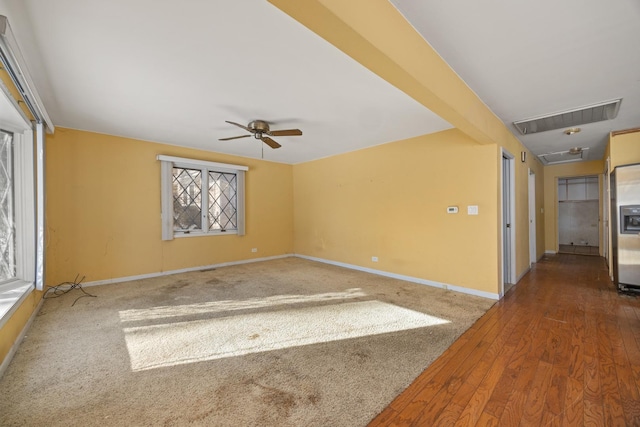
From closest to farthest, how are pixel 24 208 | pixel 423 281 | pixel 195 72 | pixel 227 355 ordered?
pixel 227 355 < pixel 195 72 < pixel 24 208 < pixel 423 281

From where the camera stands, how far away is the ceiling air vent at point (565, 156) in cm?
503

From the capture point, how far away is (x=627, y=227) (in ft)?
11.1

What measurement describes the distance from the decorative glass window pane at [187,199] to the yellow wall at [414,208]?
2.46 meters

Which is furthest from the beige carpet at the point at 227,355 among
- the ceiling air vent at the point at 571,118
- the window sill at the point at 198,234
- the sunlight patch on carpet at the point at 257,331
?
the ceiling air vent at the point at 571,118

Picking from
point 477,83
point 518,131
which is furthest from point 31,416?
point 518,131

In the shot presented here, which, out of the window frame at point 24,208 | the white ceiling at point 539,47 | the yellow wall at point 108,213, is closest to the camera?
the white ceiling at point 539,47

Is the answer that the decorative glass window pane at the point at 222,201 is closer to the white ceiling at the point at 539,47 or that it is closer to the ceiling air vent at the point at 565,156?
the white ceiling at the point at 539,47

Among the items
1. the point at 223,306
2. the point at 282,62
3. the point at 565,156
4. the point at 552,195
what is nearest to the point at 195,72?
the point at 282,62

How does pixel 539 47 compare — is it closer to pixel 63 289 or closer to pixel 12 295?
pixel 12 295

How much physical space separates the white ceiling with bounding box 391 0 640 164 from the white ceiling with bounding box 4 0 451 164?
0.65 meters

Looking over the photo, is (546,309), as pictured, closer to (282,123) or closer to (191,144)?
(282,123)

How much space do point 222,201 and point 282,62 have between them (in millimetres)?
3930

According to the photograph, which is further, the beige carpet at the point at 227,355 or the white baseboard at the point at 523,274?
the white baseboard at the point at 523,274

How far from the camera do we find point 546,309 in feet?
9.61
